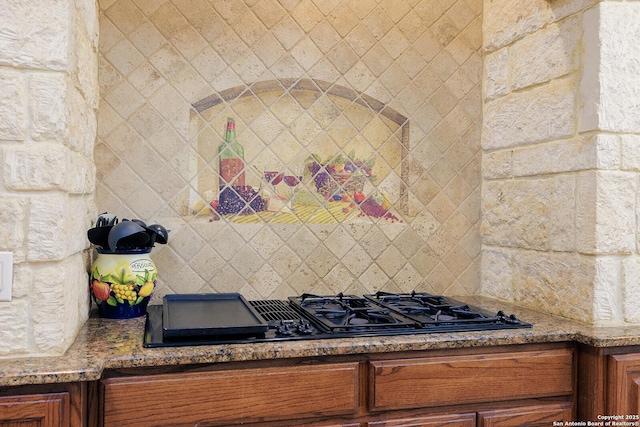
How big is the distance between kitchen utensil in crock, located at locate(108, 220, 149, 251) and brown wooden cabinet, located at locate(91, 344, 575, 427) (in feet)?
1.52

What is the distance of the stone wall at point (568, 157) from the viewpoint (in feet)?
5.80

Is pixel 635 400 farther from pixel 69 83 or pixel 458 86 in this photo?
pixel 69 83

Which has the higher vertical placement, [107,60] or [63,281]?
[107,60]

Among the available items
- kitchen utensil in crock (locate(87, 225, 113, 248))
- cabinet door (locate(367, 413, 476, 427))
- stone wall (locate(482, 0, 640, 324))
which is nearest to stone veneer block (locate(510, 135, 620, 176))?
stone wall (locate(482, 0, 640, 324))

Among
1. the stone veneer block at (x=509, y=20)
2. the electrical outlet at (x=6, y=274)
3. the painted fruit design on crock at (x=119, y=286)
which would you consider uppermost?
the stone veneer block at (x=509, y=20)

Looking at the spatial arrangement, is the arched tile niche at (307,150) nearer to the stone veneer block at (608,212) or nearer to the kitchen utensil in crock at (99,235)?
the kitchen utensil in crock at (99,235)

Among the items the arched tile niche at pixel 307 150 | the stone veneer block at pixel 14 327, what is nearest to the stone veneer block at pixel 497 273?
the arched tile niche at pixel 307 150

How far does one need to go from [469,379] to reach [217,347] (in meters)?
0.78

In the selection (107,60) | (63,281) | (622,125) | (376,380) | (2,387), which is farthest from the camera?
(107,60)

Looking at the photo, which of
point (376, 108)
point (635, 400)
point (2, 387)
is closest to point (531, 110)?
point (376, 108)

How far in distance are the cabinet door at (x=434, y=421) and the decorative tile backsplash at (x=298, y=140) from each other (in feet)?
2.50

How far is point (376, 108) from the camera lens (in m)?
2.29

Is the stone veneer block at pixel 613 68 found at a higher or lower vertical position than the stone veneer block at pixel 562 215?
higher

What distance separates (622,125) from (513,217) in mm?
549
